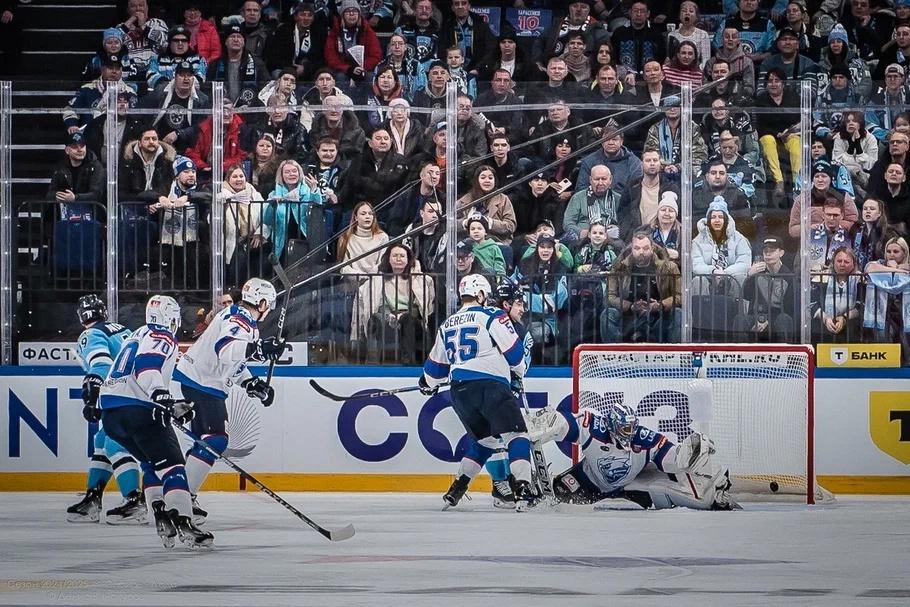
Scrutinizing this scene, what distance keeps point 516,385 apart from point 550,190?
1424mm

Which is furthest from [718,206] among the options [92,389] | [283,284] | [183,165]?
[92,389]

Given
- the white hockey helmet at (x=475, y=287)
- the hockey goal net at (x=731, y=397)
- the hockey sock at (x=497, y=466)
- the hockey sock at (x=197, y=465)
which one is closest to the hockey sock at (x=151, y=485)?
the hockey sock at (x=197, y=465)

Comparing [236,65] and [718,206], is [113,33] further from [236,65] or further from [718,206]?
[718,206]

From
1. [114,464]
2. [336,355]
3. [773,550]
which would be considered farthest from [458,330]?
[773,550]

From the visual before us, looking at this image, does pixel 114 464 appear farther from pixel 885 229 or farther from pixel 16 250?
pixel 885 229

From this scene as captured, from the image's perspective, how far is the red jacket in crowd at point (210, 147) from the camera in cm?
1084

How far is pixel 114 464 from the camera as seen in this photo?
954cm

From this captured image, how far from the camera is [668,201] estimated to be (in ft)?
34.9

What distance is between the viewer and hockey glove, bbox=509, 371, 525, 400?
10.0 m

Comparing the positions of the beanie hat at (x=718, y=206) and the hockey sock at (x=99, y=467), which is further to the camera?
the beanie hat at (x=718, y=206)

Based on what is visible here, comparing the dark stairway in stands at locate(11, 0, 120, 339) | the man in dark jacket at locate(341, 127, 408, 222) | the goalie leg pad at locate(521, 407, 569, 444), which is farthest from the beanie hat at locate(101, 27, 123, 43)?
the goalie leg pad at locate(521, 407, 569, 444)

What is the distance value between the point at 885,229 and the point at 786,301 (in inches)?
31.2

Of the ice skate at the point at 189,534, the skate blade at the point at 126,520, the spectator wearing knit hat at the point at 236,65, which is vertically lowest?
the skate blade at the point at 126,520

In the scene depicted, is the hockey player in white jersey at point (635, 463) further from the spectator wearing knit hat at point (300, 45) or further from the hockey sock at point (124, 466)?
the spectator wearing knit hat at point (300, 45)
